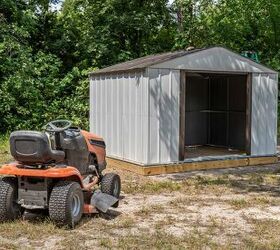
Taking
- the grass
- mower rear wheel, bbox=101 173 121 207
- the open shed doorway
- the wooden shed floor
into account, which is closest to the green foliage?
the open shed doorway

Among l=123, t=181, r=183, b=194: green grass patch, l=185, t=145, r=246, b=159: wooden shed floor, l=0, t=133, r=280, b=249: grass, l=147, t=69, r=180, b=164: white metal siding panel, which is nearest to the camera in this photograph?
l=0, t=133, r=280, b=249: grass

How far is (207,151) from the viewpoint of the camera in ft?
41.6

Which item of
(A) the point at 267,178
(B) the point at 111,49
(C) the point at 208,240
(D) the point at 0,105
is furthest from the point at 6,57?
(C) the point at 208,240

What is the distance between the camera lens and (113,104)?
11.1 m

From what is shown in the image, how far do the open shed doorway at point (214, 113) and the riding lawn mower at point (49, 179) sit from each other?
6.95 m

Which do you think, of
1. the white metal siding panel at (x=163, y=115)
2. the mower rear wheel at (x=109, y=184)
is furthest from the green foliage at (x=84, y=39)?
the mower rear wheel at (x=109, y=184)

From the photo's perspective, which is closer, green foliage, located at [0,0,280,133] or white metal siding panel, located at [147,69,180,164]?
white metal siding panel, located at [147,69,180,164]

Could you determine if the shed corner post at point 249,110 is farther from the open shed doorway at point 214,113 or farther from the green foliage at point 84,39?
the green foliage at point 84,39

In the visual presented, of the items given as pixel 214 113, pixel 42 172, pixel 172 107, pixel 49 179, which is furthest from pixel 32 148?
pixel 214 113

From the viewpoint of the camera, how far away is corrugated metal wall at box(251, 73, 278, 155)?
11.2 meters

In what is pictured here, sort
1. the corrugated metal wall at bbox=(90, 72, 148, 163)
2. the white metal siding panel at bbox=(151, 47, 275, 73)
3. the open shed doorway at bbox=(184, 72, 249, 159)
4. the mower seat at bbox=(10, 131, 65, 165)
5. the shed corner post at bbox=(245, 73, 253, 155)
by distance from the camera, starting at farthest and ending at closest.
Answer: the open shed doorway at bbox=(184, 72, 249, 159) < the shed corner post at bbox=(245, 73, 253, 155) < the white metal siding panel at bbox=(151, 47, 275, 73) < the corrugated metal wall at bbox=(90, 72, 148, 163) < the mower seat at bbox=(10, 131, 65, 165)

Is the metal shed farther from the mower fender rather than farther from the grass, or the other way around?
the mower fender

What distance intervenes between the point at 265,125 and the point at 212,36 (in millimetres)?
11310

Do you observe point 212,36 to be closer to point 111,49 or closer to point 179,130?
point 111,49
